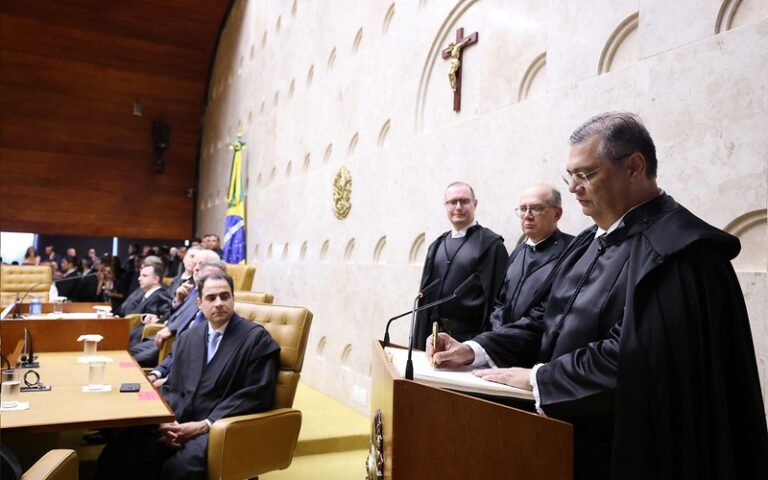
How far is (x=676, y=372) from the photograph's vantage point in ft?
4.32

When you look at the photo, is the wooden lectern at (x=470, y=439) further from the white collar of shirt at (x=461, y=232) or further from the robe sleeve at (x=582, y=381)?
the white collar of shirt at (x=461, y=232)

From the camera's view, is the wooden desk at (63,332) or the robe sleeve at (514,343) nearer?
the robe sleeve at (514,343)

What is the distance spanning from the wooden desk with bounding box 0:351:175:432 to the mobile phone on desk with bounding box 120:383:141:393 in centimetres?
2

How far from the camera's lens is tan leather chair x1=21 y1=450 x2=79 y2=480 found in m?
1.67

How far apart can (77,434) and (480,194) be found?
10.00 ft

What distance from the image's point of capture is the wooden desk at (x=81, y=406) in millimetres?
2150

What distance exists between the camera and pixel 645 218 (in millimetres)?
1488

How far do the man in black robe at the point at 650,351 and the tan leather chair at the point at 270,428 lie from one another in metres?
1.47

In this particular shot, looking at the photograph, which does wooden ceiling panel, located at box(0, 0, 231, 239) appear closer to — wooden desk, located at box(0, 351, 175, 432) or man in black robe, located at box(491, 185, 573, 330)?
wooden desk, located at box(0, 351, 175, 432)

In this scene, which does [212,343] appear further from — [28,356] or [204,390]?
[28,356]

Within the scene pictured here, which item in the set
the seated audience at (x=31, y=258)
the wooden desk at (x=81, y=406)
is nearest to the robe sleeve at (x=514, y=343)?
the wooden desk at (x=81, y=406)

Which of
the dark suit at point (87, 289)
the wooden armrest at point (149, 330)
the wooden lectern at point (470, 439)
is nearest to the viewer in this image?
the wooden lectern at point (470, 439)

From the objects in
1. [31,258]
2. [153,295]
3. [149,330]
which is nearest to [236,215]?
[153,295]

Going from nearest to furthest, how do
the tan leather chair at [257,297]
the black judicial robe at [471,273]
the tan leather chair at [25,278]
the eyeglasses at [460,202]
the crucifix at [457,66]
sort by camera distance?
the black judicial robe at [471,273] < the eyeglasses at [460,202] < the crucifix at [457,66] < the tan leather chair at [257,297] < the tan leather chair at [25,278]
